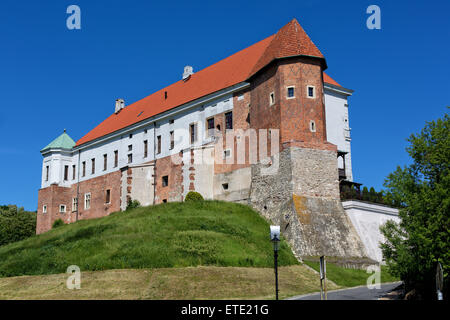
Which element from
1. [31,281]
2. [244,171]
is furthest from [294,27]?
[31,281]

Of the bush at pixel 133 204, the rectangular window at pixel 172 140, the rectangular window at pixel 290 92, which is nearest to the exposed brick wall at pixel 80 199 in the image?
the bush at pixel 133 204

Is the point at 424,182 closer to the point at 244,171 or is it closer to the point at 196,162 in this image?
the point at 244,171

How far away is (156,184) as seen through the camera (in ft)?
156

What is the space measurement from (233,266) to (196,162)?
59.5 feet

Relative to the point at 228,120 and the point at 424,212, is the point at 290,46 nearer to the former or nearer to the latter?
the point at 228,120

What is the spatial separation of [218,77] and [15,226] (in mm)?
33898

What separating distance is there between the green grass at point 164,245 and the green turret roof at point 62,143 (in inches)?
1004

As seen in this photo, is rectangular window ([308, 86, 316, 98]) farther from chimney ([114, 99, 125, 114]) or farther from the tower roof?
chimney ([114, 99, 125, 114])

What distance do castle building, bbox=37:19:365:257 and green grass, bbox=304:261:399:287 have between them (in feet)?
6.06

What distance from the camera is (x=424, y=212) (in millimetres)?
19703

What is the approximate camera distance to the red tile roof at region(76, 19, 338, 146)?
36781 mm

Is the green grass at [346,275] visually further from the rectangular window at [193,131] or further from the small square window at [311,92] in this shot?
the rectangular window at [193,131]

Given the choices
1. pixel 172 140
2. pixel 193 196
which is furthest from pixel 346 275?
pixel 172 140


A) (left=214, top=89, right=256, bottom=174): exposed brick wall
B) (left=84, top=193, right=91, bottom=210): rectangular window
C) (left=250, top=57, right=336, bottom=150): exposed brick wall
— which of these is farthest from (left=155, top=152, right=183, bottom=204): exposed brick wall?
(left=84, top=193, right=91, bottom=210): rectangular window
